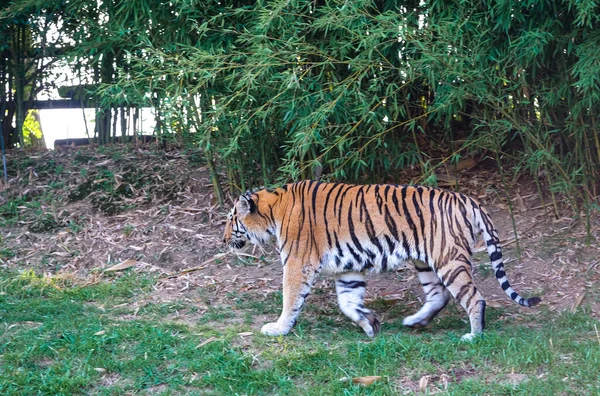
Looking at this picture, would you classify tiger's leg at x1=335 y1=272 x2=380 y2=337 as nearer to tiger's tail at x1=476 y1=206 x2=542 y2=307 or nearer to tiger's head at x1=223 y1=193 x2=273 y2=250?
tiger's head at x1=223 y1=193 x2=273 y2=250

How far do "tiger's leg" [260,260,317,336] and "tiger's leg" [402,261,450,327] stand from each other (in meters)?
0.86

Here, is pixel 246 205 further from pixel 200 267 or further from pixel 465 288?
pixel 465 288

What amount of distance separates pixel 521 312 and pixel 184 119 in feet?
13.1

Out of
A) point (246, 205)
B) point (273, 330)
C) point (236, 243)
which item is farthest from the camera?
point (236, 243)

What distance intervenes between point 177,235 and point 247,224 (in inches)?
80.8

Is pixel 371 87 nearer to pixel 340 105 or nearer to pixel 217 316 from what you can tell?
pixel 340 105

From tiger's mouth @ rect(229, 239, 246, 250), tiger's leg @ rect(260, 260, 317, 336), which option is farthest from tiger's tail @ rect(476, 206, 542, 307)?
tiger's mouth @ rect(229, 239, 246, 250)

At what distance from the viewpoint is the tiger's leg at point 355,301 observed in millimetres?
6199

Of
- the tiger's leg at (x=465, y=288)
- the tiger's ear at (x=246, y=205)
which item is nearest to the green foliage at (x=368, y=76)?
the tiger's ear at (x=246, y=205)

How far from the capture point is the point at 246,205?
673cm

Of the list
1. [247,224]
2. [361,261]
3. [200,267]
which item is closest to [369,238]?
[361,261]

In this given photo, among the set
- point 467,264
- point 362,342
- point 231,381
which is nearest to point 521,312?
point 467,264

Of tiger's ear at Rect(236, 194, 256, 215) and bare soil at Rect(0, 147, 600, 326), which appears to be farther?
bare soil at Rect(0, 147, 600, 326)

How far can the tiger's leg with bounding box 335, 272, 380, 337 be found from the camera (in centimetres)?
620
